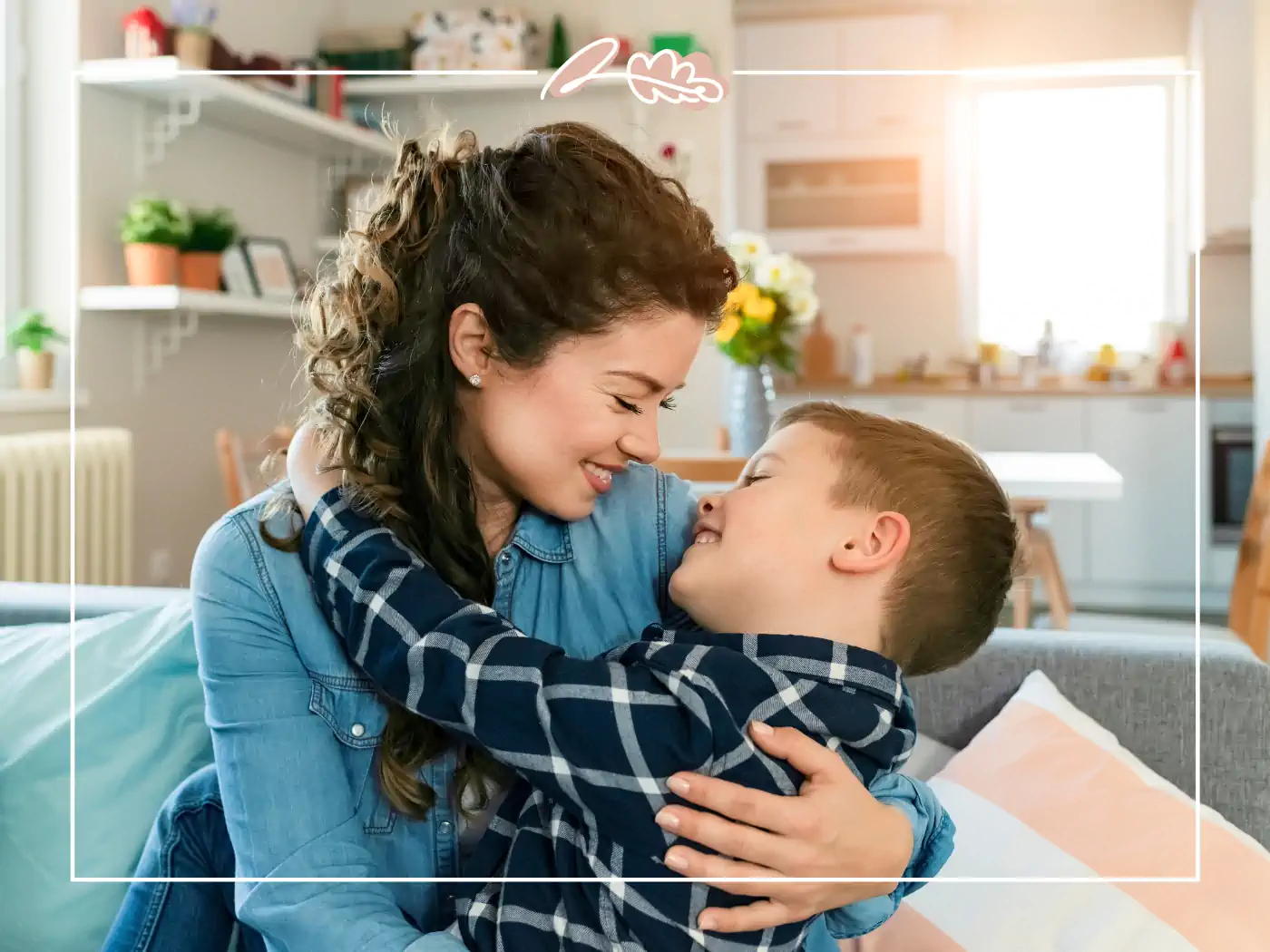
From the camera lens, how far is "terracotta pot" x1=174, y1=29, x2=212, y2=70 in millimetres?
2955

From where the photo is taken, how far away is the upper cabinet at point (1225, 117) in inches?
174

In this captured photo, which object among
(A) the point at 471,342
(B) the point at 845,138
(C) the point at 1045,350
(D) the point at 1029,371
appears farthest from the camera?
(B) the point at 845,138

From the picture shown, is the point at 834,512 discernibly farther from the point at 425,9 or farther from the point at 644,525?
the point at 425,9

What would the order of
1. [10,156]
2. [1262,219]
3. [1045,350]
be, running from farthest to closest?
[1045,350] → [1262,219] → [10,156]

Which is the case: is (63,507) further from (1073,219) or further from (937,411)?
(1073,219)

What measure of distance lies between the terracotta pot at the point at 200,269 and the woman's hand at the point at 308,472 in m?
2.32

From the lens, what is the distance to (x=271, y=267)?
3375 millimetres

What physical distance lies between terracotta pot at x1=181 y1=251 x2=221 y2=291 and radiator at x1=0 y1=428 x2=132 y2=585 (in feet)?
1.41

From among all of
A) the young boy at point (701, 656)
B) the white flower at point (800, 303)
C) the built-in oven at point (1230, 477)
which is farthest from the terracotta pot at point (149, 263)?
the built-in oven at point (1230, 477)

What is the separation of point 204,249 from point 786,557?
8.30 ft

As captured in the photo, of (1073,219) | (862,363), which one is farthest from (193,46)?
(1073,219)

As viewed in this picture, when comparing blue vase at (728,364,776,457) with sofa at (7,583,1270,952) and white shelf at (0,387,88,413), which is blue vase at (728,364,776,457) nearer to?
sofa at (7,583,1270,952)

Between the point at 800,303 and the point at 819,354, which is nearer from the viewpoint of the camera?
the point at 800,303

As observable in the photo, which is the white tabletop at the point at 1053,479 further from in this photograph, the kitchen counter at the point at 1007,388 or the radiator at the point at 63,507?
the kitchen counter at the point at 1007,388
